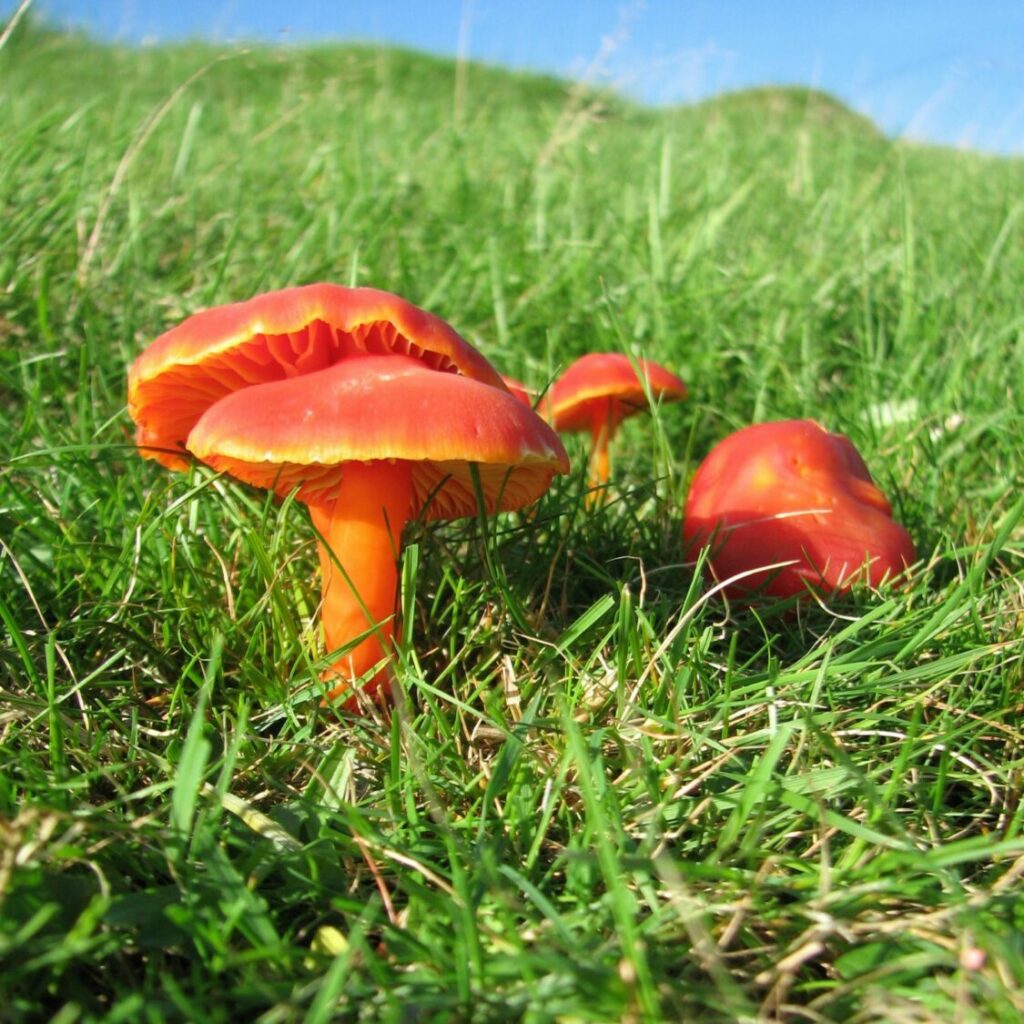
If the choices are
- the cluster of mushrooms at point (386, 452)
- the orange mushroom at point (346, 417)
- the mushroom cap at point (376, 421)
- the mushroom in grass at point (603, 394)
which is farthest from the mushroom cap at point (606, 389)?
the mushroom cap at point (376, 421)

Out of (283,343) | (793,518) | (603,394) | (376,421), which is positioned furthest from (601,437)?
(376,421)

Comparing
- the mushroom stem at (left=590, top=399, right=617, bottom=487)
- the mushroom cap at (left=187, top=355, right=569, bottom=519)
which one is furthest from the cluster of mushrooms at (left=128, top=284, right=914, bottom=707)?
the mushroom stem at (left=590, top=399, right=617, bottom=487)

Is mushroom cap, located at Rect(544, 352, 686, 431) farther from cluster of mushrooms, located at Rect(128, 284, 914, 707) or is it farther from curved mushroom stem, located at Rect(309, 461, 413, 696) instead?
curved mushroom stem, located at Rect(309, 461, 413, 696)

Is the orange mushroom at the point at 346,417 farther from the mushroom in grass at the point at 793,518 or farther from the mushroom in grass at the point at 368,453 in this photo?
the mushroom in grass at the point at 793,518

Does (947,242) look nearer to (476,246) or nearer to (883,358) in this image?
(883,358)

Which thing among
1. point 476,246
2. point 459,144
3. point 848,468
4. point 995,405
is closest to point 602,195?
point 459,144

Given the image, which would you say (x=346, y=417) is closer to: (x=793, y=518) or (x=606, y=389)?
(x=793, y=518)

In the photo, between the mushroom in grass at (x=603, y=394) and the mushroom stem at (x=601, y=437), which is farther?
the mushroom stem at (x=601, y=437)
